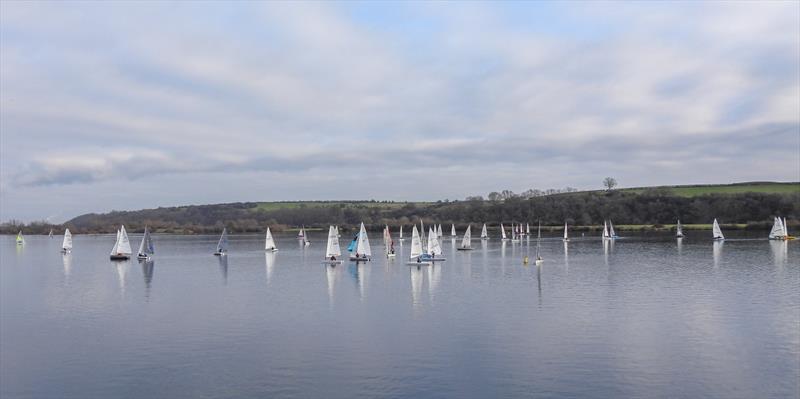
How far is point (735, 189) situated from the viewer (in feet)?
514

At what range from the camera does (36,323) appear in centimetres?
3466

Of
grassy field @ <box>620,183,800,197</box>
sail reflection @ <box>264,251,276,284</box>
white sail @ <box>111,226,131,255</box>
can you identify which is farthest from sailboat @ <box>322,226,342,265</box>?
grassy field @ <box>620,183,800,197</box>

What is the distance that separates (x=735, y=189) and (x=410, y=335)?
151 meters

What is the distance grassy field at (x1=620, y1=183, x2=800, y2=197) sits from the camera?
487 ft

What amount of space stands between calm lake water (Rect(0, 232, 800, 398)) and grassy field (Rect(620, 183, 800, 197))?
4167 inches

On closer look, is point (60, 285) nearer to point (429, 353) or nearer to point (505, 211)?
point (429, 353)

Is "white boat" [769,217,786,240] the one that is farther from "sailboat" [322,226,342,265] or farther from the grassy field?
"sailboat" [322,226,342,265]

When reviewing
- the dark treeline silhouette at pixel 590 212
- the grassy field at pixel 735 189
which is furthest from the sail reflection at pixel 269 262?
the grassy field at pixel 735 189

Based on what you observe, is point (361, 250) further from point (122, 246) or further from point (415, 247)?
point (122, 246)

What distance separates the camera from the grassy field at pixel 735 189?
487 feet

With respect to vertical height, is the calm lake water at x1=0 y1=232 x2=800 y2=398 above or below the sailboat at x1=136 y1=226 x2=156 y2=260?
below

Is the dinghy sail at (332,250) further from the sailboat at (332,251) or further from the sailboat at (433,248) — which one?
the sailboat at (433,248)

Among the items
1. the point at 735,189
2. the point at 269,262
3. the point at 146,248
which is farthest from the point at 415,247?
the point at 735,189

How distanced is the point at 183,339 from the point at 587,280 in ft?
108
